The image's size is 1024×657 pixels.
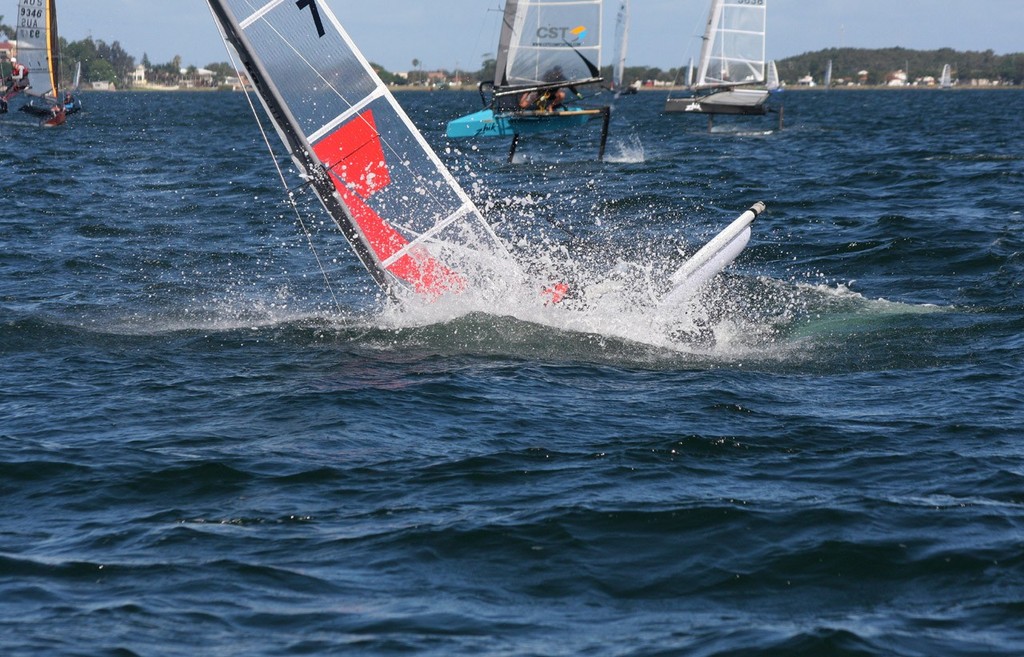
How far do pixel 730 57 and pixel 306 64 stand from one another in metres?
31.5

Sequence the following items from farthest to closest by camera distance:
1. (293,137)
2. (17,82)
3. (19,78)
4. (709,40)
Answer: (17,82) → (19,78) → (709,40) → (293,137)

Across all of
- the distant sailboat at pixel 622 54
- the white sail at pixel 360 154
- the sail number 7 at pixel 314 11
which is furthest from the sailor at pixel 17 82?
the sail number 7 at pixel 314 11

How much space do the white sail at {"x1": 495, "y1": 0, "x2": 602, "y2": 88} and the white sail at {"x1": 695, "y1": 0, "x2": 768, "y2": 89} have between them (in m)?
13.1

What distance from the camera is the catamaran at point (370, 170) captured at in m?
9.88

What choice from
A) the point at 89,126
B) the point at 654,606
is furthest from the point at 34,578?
the point at 89,126

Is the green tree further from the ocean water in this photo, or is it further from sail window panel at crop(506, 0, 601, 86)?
the ocean water

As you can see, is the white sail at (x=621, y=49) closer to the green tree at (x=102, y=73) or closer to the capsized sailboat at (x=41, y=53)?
the capsized sailboat at (x=41, y=53)

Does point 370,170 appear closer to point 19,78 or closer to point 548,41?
point 548,41

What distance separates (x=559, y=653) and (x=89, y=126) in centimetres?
5048

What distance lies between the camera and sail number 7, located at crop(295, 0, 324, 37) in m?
9.92

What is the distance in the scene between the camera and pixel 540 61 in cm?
2698

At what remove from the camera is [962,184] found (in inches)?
835

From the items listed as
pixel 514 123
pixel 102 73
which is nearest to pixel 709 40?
pixel 514 123

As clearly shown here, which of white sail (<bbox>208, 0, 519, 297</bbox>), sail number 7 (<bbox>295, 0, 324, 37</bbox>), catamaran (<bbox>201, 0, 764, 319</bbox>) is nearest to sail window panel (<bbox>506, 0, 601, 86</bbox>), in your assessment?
catamaran (<bbox>201, 0, 764, 319</bbox>)
